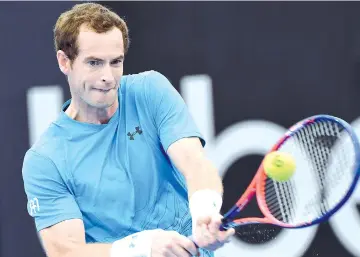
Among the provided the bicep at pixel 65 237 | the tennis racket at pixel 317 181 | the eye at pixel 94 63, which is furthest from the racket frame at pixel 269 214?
the eye at pixel 94 63

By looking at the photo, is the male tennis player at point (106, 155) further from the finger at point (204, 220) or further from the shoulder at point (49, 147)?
the finger at point (204, 220)

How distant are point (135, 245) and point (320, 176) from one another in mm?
1107

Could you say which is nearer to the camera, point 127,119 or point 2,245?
point 127,119

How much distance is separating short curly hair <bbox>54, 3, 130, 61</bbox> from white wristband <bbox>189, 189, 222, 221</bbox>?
85 centimetres

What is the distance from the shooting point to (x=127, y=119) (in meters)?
4.35

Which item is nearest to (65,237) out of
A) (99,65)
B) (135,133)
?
(135,133)

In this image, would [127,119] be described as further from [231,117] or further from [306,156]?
[231,117]

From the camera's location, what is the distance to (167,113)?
14.1 feet

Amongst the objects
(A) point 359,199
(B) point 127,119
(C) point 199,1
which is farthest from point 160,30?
(B) point 127,119

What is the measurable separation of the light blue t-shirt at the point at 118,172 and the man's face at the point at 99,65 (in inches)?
7.3

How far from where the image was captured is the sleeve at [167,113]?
424 centimetres

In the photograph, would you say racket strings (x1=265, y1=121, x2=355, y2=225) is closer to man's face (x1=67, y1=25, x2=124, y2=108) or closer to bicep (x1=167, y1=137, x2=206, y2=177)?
bicep (x1=167, y1=137, x2=206, y2=177)

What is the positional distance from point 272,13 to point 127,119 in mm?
2592

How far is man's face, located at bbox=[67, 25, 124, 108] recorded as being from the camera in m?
4.16
